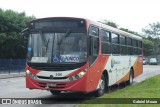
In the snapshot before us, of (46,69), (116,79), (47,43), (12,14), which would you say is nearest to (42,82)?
(46,69)

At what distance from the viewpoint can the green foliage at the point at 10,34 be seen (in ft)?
134

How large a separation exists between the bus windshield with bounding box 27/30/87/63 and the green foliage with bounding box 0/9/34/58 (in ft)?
88.1

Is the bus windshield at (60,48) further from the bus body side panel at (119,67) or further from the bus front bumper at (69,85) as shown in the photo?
the bus body side panel at (119,67)

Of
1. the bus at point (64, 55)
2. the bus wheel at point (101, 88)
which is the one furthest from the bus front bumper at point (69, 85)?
the bus wheel at point (101, 88)

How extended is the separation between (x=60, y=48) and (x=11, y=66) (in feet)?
82.3

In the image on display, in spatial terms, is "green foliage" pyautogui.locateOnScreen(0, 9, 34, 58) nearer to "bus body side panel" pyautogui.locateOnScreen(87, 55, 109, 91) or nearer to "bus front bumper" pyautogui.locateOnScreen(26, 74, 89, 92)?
"bus body side panel" pyautogui.locateOnScreen(87, 55, 109, 91)

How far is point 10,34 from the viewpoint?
136 feet

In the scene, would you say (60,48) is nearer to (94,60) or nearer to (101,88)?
(94,60)

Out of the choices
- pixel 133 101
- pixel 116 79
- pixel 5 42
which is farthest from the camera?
pixel 5 42

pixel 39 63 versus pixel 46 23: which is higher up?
pixel 46 23

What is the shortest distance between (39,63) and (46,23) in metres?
1.55

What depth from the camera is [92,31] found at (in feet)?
45.8

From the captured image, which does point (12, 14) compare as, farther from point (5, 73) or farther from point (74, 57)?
point (74, 57)

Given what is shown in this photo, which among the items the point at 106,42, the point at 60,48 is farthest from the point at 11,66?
the point at 60,48
